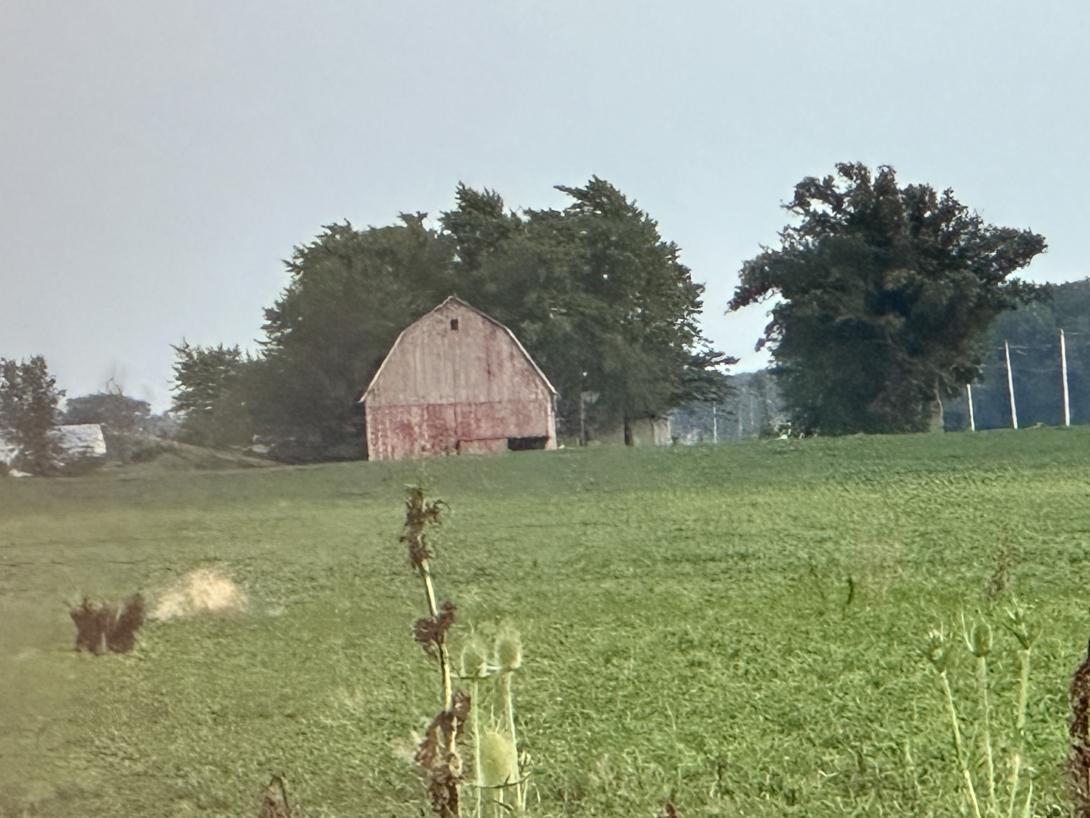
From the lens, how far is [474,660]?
1520 mm

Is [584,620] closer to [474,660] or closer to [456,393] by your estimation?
[474,660]

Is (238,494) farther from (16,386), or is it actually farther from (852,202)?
(852,202)

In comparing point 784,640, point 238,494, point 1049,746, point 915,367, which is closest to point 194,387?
point 238,494

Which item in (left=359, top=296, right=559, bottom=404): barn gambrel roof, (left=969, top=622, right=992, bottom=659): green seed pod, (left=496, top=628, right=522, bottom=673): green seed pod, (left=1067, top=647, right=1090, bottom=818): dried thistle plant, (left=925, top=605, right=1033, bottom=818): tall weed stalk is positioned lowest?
(left=925, top=605, right=1033, bottom=818): tall weed stalk

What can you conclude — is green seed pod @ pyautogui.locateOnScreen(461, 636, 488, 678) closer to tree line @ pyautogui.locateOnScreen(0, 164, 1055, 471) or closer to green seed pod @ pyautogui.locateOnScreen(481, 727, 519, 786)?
green seed pod @ pyautogui.locateOnScreen(481, 727, 519, 786)

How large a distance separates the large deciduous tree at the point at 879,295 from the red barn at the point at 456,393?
276 millimetres

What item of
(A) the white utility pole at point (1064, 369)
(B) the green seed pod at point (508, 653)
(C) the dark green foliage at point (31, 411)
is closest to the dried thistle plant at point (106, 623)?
(C) the dark green foliage at point (31, 411)

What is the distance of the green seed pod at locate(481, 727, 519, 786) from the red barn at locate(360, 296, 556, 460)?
412 millimetres

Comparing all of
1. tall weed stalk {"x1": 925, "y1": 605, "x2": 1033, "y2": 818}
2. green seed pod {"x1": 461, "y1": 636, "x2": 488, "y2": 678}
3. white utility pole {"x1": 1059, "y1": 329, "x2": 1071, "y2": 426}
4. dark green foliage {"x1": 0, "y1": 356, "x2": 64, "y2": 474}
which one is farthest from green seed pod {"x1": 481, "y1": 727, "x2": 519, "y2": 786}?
white utility pole {"x1": 1059, "y1": 329, "x2": 1071, "y2": 426}

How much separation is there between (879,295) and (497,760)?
28.0 inches

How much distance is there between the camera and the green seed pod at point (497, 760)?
1.32 meters

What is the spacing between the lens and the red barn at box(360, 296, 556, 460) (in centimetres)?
165

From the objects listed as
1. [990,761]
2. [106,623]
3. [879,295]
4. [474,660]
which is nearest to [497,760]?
[474,660]

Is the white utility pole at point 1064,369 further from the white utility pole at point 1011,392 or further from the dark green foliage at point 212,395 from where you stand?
the dark green foliage at point 212,395
